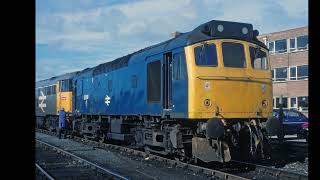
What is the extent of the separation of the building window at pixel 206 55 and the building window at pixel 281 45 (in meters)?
36.8

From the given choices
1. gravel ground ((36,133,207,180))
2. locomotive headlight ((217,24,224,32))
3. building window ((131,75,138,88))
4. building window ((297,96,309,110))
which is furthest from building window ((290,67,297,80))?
locomotive headlight ((217,24,224,32))

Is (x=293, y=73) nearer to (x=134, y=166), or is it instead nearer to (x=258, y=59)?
(x=258, y=59)

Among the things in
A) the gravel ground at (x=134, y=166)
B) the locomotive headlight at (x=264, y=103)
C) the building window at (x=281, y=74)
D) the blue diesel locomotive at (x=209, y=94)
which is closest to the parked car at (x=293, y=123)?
the gravel ground at (x=134, y=166)

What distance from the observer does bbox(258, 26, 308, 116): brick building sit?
43.5 metres

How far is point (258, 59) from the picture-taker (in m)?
11.9

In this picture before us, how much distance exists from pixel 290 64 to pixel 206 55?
1418 inches

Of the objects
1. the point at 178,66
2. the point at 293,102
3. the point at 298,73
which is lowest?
the point at 293,102

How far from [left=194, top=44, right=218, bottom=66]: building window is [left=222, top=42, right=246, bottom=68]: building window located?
297 mm

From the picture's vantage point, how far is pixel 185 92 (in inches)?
437

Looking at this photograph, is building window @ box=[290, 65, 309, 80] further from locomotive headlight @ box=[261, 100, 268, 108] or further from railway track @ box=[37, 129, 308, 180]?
railway track @ box=[37, 129, 308, 180]

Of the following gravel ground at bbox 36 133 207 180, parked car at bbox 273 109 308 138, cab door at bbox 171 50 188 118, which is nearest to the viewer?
gravel ground at bbox 36 133 207 180

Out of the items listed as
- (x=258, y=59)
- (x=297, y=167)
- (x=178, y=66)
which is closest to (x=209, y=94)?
(x=178, y=66)
